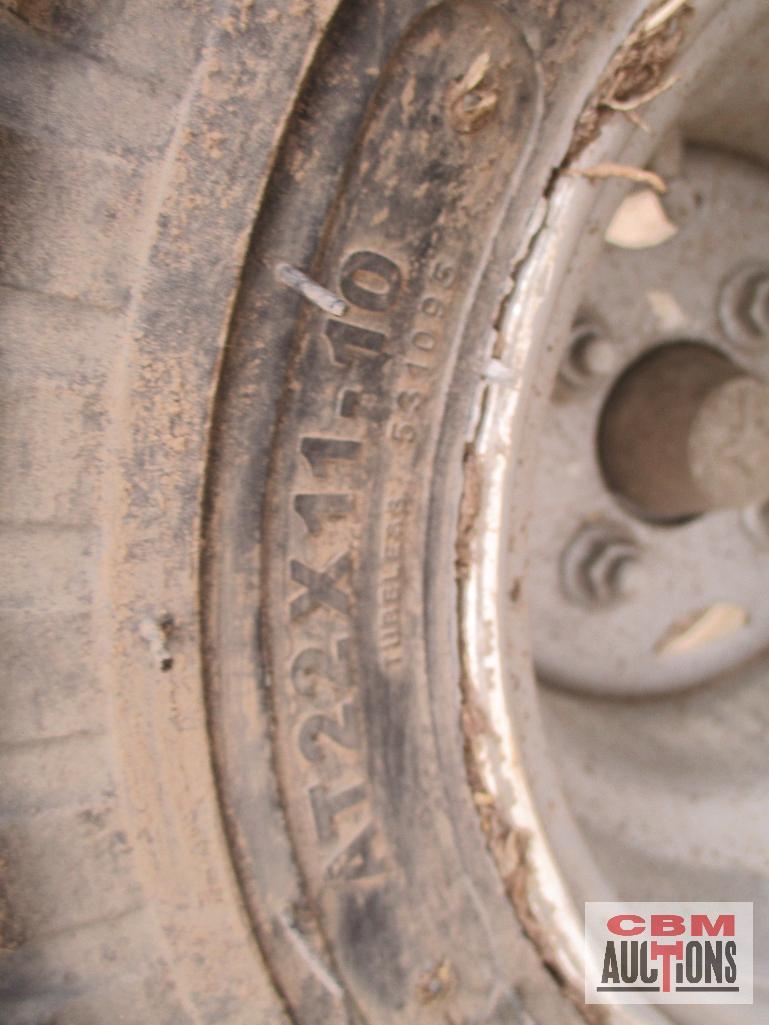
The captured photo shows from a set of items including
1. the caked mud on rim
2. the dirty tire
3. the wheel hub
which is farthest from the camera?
the wheel hub

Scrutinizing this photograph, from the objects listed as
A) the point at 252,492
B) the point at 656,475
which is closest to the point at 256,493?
the point at 252,492

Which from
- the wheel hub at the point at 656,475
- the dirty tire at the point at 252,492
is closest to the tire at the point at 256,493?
the dirty tire at the point at 252,492

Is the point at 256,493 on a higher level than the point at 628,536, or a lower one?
higher

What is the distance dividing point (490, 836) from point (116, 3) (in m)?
0.80

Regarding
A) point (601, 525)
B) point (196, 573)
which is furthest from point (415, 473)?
point (601, 525)

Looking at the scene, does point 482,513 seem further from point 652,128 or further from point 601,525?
point 601,525

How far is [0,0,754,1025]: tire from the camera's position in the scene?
58 centimetres

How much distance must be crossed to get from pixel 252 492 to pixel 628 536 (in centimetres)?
82

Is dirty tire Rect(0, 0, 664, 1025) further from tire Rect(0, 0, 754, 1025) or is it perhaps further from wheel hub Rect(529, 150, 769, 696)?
wheel hub Rect(529, 150, 769, 696)

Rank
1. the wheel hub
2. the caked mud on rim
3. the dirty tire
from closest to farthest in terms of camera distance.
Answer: the dirty tire, the caked mud on rim, the wheel hub

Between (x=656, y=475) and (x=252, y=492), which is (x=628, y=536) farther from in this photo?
(x=252, y=492)

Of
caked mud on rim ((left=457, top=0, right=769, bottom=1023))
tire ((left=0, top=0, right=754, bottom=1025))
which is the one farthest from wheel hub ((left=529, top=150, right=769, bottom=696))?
tire ((left=0, top=0, right=754, bottom=1025))

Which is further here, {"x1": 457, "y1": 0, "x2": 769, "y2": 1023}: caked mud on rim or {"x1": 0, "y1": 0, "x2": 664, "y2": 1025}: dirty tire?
{"x1": 457, "y1": 0, "x2": 769, "y2": 1023}: caked mud on rim

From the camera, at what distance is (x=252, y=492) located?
0.69m
